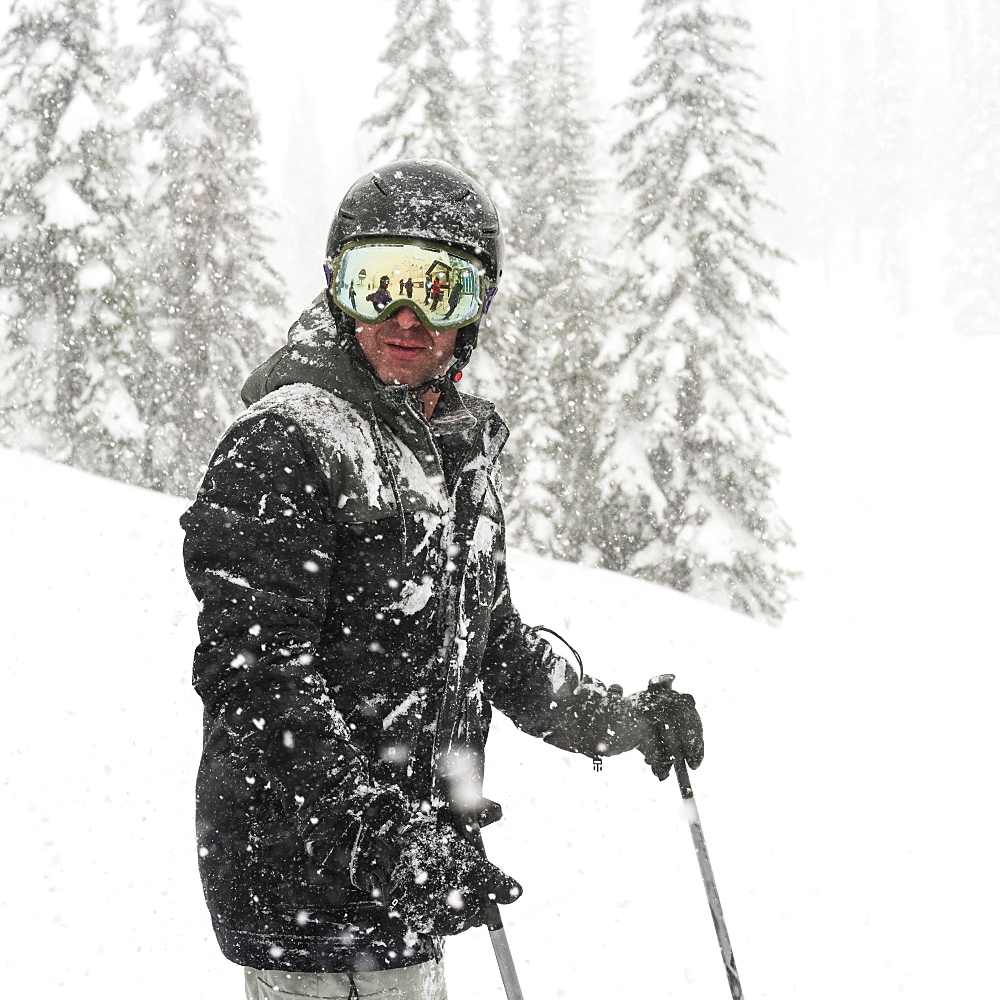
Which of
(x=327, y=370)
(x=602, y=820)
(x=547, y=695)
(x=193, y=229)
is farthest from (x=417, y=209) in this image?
(x=193, y=229)

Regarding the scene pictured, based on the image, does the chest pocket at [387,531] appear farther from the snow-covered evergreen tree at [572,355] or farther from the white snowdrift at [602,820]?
the snow-covered evergreen tree at [572,355]

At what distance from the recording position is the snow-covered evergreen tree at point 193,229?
75.3 ft

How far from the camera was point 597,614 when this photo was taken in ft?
44.4

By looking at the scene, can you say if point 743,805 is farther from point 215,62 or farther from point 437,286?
point 215,62

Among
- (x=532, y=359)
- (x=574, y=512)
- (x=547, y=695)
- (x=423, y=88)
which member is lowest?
(x=547, y=695)

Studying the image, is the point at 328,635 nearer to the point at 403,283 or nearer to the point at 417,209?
the point at 403,283

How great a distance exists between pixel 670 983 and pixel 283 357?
4902mm

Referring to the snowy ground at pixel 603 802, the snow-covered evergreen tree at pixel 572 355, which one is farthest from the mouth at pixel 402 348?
the snow-covered evergreen tree at pixel 572 355

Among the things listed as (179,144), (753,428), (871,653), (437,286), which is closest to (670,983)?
(437,286)

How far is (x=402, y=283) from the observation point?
2820 mm

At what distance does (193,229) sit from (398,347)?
Result: 22.2 metres

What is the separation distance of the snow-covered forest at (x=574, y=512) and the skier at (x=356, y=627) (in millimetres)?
3796

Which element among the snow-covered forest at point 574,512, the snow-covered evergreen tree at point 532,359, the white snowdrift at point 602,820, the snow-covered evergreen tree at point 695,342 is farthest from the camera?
the snow-covered evergreen tree at point 532,359

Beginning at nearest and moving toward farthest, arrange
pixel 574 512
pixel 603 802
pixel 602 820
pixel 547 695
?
pixel 547 695
pixel 602 820
pixel 603 802
pixel 574 512
